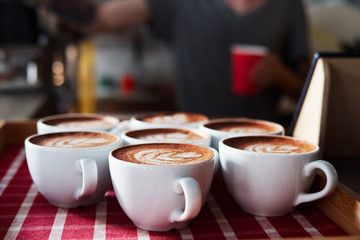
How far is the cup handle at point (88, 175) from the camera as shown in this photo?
74 centimetres

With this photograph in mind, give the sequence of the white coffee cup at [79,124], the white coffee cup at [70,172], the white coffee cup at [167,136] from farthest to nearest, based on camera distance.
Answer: the white coffee cup at [79,124]
the white coffee cup at [167,136]
the white coffee cup at [70,172]

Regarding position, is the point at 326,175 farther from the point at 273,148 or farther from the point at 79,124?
the point at 79,124

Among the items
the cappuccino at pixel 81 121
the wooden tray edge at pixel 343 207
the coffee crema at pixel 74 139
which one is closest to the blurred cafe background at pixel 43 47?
the cappuccino at pixel 81 121

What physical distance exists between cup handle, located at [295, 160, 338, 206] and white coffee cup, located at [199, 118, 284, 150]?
0.25 meters

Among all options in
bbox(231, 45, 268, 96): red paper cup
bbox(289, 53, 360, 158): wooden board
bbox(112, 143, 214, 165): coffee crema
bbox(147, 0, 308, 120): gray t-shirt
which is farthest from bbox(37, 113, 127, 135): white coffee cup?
bbox(147, 0, 308, 120): gray t-shirt

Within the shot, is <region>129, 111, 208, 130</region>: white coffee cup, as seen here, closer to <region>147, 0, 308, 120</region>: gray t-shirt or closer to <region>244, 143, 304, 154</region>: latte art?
<region>244, 143, 304, 154</region>: latte art

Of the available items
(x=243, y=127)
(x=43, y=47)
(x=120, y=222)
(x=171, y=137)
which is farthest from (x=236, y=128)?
(x=43, y=47)

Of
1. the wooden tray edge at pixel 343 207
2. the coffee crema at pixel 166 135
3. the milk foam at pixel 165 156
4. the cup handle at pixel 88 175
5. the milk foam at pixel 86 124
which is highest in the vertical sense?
the milk foam at pixel 165 156

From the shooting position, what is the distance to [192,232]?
0.72 metres

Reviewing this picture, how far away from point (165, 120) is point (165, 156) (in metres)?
0.42

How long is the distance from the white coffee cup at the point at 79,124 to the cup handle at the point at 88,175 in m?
0.24

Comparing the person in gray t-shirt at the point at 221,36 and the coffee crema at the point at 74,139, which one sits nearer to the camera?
the coffee crema at the point at 74,139

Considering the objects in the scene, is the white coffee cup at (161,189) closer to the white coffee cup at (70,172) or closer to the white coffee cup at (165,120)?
the white coffee cup at (70,172)

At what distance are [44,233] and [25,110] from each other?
151cm
